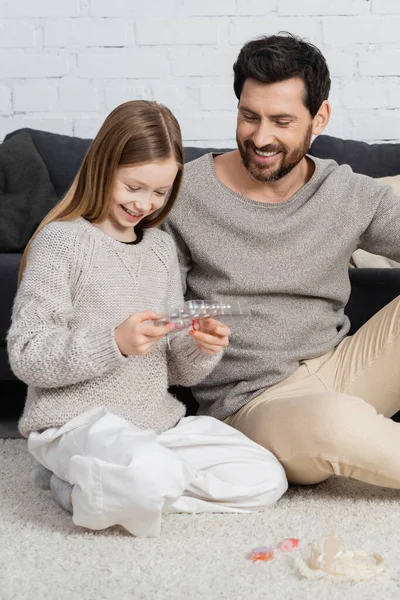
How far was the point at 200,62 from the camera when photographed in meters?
3.27

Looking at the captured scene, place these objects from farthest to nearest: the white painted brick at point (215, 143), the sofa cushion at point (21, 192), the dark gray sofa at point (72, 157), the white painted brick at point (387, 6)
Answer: the white painted brick at point (215, 143) < the white painted brick at point (387, 6) < the dark gray sofa at point (72, 157) < the sofa cushion at point (21, 192)

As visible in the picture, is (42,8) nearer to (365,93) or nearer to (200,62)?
(200,62)

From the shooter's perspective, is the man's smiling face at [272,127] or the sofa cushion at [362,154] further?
the sofa cushion at [362,154]

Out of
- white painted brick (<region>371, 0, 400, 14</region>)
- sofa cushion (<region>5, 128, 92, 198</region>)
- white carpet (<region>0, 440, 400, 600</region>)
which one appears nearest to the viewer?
white carpet (<region>0, 440, 400, 600</region>)

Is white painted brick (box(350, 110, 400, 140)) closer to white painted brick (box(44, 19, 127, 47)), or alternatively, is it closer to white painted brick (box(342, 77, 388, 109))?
white painted brick (box(342, 77, 388, 109))

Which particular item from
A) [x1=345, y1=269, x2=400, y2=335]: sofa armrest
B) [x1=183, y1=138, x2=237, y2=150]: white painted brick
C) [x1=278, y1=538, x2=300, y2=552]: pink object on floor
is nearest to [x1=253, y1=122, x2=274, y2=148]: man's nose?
[x1=345, y1=269, x2=400, y2=335]: sofa armrest

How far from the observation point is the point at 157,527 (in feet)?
5.14

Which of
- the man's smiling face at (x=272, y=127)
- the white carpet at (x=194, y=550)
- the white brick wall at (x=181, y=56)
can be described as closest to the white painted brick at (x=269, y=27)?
the white brick wall at (x=181, y=56)

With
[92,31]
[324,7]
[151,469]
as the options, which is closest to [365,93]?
[324,7]

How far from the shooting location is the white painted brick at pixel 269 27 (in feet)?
10.6

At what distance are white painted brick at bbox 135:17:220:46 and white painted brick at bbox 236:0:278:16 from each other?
0.41 feet

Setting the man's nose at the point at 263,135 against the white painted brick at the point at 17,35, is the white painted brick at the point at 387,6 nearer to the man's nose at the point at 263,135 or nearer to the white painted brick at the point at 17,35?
the white painted brick at the point at 17,35

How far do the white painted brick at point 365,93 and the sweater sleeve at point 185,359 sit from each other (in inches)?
63.7

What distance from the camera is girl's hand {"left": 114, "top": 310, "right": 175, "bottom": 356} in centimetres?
159
